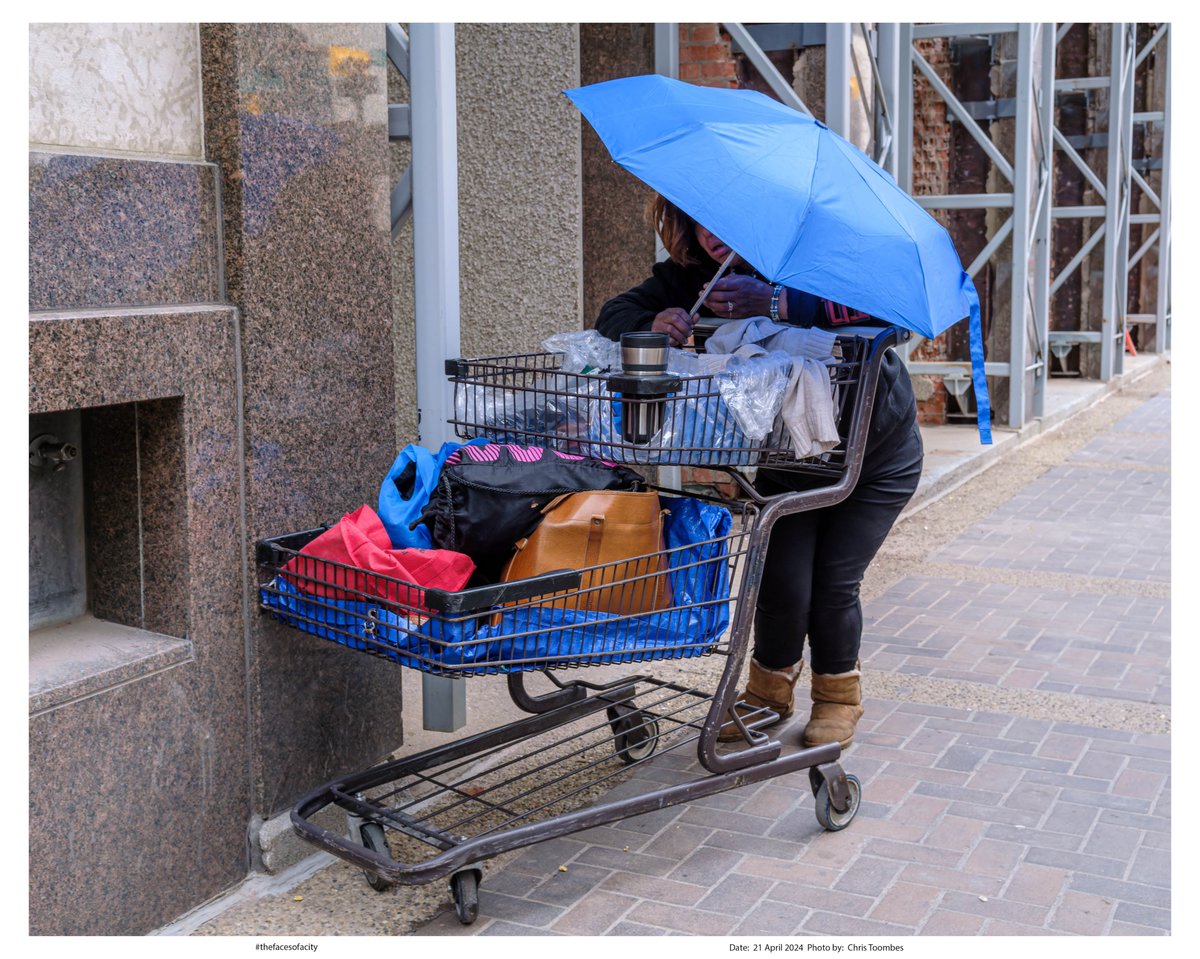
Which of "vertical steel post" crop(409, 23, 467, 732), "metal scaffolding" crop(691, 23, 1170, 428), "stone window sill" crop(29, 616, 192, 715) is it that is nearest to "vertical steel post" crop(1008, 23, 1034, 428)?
"metal scaffolding" crop(691, 23, 1170, 428)

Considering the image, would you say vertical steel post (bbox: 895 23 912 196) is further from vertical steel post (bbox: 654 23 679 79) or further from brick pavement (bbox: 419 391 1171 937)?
brick pavement (bbox: 419 391 1171 937)

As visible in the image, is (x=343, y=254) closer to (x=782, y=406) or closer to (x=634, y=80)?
(x=634, y=80)

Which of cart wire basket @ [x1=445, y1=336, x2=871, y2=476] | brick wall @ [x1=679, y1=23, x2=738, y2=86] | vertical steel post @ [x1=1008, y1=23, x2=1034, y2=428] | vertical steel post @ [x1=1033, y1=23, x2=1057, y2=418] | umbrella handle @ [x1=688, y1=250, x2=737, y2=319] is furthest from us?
vertical steel post @ [x1=1033, y1=23, x2=1057, y2=418]

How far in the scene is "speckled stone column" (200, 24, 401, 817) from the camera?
3381mm

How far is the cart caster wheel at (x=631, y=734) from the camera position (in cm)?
425

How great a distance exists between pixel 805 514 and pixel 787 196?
47.0 inches

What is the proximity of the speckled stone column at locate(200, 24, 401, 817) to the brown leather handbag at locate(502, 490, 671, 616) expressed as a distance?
0.68 meters

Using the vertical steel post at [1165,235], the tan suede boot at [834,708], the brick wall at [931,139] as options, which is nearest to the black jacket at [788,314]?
the tan suede boot at [834,708]

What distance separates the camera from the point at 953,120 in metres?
11.9

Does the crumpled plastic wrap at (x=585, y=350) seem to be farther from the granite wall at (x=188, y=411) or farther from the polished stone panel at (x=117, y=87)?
the polished stone panel at (x=117, y=87)

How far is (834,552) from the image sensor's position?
422cm

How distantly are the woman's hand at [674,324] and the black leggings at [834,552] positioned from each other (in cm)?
64

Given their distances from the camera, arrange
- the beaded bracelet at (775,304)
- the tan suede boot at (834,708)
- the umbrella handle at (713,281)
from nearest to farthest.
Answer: the umbrella handle at (713,281)
the beaded bracelet at (775,304)
the tan suede boot at (834,708)

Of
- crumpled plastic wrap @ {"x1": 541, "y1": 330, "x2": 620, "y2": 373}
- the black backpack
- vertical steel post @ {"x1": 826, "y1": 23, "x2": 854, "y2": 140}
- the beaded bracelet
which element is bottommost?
the black backpack
